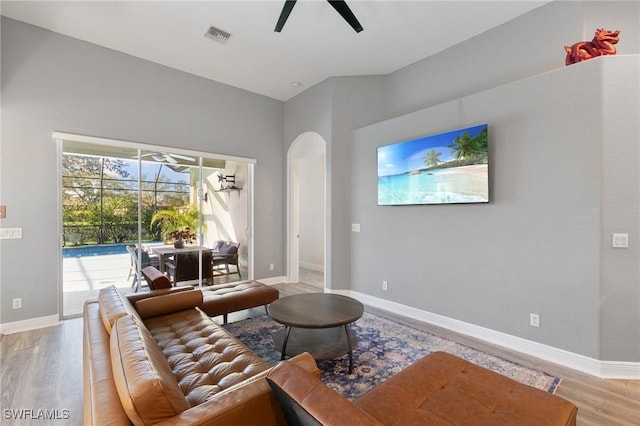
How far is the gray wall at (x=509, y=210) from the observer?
2488 mm

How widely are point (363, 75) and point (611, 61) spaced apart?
3.06 metres

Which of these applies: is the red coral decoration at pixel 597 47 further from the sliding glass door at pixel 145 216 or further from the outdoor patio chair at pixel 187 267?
the outdoor patio chair at pixel 187 267

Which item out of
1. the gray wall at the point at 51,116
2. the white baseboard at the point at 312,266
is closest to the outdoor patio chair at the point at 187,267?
the gray wall at the point at 51,116

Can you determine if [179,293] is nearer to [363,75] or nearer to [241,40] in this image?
[241,40]

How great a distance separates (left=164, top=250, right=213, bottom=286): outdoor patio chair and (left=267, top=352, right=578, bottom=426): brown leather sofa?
13.0 feet

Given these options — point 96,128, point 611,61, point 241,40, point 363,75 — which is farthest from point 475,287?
point 96,128

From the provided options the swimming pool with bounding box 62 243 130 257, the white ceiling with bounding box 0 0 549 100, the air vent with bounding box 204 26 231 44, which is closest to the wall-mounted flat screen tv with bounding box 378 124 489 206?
the white ceiling with bounding box 0 0 549 100

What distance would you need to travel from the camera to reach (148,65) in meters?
4.26

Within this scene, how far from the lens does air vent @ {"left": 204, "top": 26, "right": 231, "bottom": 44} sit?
3.58m

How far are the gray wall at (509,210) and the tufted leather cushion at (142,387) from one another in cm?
318

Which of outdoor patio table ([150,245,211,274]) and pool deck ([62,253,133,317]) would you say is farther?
outdoor patio table ([150,245,211,274])

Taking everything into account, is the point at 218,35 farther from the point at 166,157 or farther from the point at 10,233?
the point at 10,233

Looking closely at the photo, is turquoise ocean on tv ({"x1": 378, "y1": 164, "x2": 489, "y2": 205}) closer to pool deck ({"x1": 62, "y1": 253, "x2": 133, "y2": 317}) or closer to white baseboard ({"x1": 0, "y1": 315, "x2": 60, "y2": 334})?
pool deck ({"x1": 62, "y1": 253, "x2": 133, "y2": 317})

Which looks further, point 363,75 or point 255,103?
point 255,103
